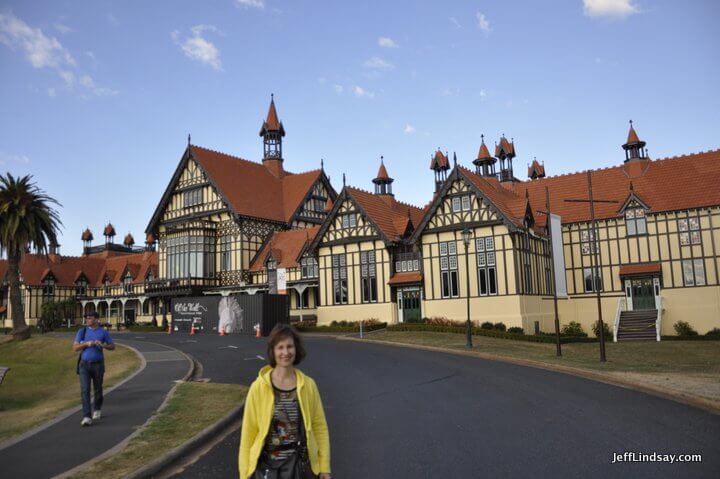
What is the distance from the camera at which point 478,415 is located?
11125 millimetres

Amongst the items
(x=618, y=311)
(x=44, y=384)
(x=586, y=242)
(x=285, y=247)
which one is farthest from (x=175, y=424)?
(x=285, y=247)

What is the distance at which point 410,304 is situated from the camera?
1591 inches

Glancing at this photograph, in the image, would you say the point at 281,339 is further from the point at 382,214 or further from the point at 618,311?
the point at 382,214

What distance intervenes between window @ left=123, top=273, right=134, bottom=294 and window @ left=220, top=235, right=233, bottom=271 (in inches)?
738

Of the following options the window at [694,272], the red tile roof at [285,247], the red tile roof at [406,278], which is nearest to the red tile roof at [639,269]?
the window at [694,272]

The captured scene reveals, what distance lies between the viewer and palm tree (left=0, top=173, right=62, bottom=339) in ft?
138

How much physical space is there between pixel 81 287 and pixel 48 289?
3.85 m

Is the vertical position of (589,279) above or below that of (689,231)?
below

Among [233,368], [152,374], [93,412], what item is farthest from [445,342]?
[93,412]

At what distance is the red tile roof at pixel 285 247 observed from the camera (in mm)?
50531

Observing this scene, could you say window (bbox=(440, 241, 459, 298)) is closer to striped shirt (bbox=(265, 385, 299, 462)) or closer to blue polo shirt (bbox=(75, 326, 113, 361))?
blue polo shirt (bbox=(75, 326, 113, 361))

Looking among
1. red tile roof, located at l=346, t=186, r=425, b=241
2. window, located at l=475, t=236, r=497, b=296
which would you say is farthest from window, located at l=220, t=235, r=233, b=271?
window, located at l=475, t=236, r=497, b=296

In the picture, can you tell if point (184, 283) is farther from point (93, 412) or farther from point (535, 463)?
point (535, 463)

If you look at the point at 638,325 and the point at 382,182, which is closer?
the point at 638,325
